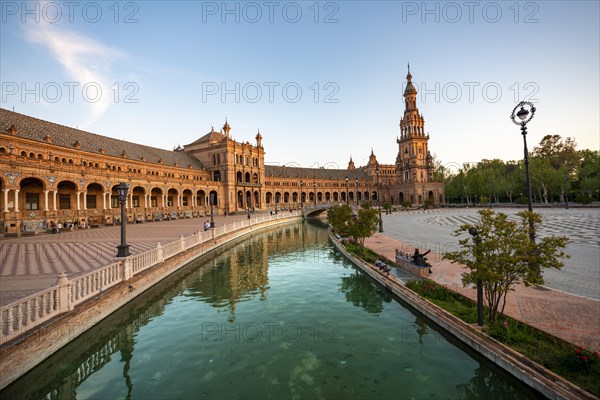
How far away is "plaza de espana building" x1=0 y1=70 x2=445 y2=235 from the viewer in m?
29.3

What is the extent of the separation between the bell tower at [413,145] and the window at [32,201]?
90.9 metres

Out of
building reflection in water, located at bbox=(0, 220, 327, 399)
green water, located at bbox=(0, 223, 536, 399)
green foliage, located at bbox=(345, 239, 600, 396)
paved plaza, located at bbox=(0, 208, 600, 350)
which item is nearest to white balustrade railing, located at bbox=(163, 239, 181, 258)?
building reflection in water, located at bbox=(0, 220, 327, 399)

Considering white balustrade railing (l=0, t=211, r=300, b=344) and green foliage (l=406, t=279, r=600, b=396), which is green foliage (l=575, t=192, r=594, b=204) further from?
white balustrade railing (l=0, t=211, r=300, b=344)

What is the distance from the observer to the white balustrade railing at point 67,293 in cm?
653

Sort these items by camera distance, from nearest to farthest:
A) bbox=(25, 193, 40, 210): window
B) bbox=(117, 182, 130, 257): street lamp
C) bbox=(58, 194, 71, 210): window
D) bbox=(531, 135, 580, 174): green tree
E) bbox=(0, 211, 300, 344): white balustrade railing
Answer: bbox=(0, 211, 300, 344): white balustrade railing, bbox=(117, 182, 130, 257): street lamp, bbox=(25, 193, 40, 210): window, bbox=(58, 194, 71, 210): window, bbox=(531, 135, 580, 174): green tree

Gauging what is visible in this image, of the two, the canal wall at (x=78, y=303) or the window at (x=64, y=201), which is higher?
the window at (x=64, y=201)

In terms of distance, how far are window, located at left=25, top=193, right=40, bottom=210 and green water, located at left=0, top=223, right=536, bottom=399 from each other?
2908 centimetres

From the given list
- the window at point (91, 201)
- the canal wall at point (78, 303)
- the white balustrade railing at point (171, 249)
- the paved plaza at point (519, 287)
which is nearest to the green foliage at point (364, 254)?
the paved plaza at point (519, 287)

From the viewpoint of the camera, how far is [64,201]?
35812 millimetres

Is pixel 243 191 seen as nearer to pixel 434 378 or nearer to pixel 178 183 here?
pixel 178 183

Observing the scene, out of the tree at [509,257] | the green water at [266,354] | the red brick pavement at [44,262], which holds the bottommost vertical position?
the green water at [266,354]

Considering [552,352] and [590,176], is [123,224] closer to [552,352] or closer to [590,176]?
[552,352]

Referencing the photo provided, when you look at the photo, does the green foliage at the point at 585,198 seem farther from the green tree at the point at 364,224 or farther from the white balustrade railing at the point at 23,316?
the white balustrade railing at the point at 23,316

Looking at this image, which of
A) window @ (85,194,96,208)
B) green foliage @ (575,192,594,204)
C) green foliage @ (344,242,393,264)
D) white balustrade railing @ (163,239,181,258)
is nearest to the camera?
white balustrade railing @ (163,239,181,258)
